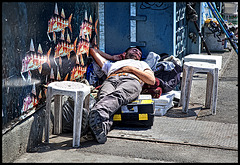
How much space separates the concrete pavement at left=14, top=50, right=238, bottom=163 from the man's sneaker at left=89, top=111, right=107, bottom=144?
11 centimetres

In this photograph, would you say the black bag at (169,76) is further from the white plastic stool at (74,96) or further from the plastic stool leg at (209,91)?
the white plastic stool at (74,96)

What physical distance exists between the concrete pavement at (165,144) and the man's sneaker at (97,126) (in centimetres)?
11

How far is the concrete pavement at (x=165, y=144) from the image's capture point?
3.96 m

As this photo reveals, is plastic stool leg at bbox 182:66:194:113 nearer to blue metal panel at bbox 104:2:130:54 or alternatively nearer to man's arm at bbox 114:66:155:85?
man's arm at bbox 114:66:155:85

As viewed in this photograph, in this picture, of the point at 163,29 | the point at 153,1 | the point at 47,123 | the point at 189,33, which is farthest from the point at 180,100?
the point at 189,33

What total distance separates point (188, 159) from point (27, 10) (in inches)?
94.1

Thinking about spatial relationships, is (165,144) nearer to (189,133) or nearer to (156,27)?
(189,133)

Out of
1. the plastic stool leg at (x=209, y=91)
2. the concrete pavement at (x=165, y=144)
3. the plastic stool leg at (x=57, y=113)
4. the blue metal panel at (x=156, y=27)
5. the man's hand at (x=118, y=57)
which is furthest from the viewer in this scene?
the blue metal panel at (x=156, y=27)

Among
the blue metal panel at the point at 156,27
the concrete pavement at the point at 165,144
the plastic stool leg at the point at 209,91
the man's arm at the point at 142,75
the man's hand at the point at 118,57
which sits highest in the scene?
the blue metal panel at the point at 156,27

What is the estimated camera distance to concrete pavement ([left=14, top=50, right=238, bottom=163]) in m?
3.96

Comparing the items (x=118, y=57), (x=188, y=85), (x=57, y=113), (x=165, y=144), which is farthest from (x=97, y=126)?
(x=118, y=57)

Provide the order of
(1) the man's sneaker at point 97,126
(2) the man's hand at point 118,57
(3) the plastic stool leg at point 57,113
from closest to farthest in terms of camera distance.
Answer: (1) the man's sneaker at point 97,126
(3) the plastic stool leg at point 57,113
(2) the man's hand at point 118,57

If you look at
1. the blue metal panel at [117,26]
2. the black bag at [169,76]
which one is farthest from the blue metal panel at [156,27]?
the black bag at [169,76]

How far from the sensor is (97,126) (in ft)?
14.1
